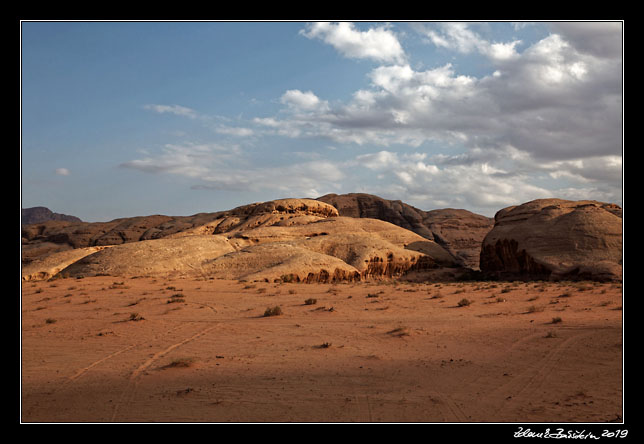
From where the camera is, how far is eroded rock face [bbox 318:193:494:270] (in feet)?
242

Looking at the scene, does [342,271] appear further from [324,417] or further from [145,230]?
[145,230]

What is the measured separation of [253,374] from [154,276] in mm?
21683

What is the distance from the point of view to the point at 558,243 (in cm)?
3152

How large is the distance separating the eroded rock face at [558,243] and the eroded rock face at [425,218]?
3374cm

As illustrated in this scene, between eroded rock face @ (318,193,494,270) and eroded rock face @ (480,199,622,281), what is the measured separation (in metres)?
33.7

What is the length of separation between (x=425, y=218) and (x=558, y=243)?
171 feet

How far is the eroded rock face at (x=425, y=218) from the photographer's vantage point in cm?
7381

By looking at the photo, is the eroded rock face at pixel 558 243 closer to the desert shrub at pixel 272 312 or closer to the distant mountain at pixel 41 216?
the desert shrub at pixel 272 312

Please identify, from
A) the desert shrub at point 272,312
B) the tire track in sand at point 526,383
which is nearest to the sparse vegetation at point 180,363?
the tire track in sand at point 526,383

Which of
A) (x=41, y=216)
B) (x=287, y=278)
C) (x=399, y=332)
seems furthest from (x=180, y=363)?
(x=41, y=216)

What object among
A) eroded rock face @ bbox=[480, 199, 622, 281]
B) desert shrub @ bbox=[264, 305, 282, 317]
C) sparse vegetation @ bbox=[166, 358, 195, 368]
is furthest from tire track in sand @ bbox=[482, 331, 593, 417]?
eroded rock face @ bbox=[480, 199, 622, 281]

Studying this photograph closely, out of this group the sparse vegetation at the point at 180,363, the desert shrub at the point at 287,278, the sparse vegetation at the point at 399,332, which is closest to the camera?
the sparse vegetation at the point at 180,363

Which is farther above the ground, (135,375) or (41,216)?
(41,216)

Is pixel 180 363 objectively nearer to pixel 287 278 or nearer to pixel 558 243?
pixel 287 278
